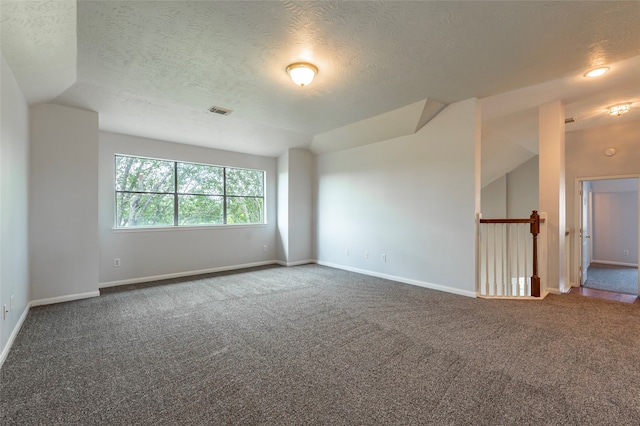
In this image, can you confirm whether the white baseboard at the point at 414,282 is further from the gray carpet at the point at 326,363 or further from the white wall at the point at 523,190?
the white wall at the point at 523,190

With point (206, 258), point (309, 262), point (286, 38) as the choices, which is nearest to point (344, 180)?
point (309, 262)

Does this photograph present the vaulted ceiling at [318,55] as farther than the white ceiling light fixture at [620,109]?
No

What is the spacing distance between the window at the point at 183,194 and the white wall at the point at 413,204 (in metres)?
1.72

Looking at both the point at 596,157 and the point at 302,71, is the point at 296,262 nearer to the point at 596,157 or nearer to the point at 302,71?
the point at 302,71

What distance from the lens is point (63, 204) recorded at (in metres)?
3.76

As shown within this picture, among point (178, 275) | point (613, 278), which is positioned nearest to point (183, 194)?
point (178, 275)

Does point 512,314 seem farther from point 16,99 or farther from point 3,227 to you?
point 16,99

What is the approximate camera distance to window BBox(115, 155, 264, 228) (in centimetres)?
488

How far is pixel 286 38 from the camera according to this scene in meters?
2.49

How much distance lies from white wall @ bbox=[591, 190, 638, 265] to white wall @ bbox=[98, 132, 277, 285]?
7934 millimetres

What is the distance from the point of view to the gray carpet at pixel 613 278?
4695mm

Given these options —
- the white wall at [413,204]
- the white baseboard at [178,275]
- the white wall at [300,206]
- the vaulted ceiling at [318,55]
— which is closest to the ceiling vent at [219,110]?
the vaulted ceiling at [318,55]

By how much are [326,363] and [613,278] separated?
6207 millimetres

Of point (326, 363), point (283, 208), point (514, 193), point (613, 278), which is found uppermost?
point (514, 193)
